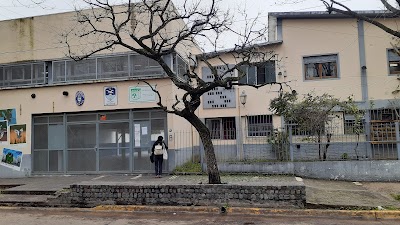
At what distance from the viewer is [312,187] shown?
36.4 feet

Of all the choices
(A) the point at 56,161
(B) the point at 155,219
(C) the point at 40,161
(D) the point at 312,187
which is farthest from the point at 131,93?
(D) the point at 312,187

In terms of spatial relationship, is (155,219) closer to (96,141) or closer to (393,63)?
(96,141)

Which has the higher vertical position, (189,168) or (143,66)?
(143,66)

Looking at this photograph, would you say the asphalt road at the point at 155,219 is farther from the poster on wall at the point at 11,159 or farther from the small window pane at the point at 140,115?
the poster on wall at the point at 11,159

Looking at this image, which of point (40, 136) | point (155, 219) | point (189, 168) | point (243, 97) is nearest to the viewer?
point (155, 219)

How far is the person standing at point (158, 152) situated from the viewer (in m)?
13.2

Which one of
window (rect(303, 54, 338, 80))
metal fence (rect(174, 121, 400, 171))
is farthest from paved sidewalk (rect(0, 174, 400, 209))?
window (rect(303, 54, 338, 80))

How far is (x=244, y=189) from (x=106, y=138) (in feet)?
24.9

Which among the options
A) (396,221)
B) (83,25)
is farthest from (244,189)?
(83,25)

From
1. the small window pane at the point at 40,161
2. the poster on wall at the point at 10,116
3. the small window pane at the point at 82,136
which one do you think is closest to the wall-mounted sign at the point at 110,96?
the small window pane at the point at 82,136

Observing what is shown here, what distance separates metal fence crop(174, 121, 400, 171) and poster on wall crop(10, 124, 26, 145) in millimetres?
6702

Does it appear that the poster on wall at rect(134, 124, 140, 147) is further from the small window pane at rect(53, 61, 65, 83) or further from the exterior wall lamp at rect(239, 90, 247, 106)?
the exterior wall lamp at rect(239, 90, 247, 106)

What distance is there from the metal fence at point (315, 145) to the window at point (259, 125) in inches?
2.2

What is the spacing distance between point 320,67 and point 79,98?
36.2 ft
